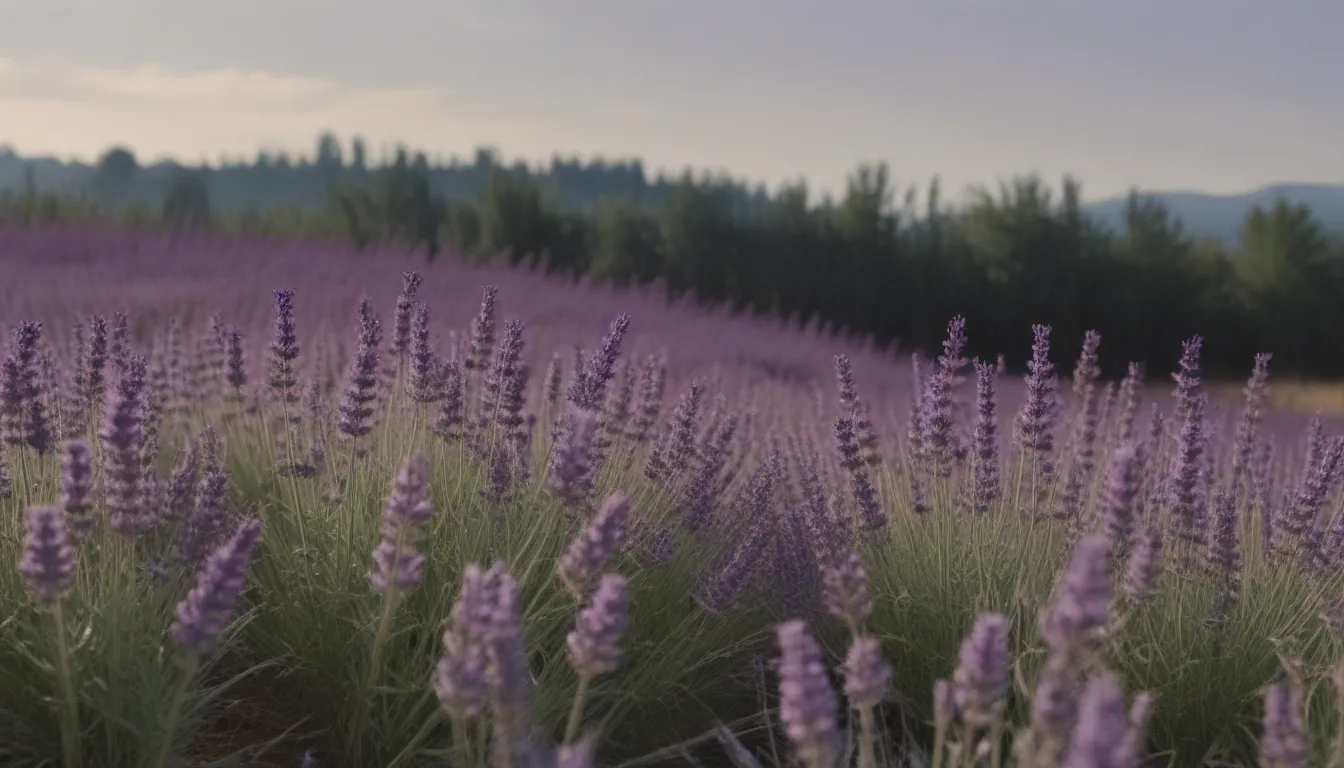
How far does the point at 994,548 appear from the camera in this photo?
3.13m

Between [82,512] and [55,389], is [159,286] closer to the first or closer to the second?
[55,389]

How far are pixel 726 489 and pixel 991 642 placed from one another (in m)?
2.46

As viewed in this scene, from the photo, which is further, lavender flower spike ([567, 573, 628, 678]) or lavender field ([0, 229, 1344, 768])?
lavender field ([0, 229, 1344, 768])

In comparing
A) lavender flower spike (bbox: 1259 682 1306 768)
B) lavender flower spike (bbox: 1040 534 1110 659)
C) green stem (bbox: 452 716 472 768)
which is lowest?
green stem (bbox: 452 716 472 768)

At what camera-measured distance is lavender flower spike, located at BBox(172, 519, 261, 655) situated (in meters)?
1.61

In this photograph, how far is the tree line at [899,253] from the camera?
15648 mm

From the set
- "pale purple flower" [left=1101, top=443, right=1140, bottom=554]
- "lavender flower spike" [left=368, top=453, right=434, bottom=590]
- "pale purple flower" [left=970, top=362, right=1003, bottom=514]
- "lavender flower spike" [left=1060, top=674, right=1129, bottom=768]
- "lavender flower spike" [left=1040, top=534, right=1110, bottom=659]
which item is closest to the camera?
"lavender flower spike" [left=1060, top=674, right=1129, bottom=768]

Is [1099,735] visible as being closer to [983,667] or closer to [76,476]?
[983,667]

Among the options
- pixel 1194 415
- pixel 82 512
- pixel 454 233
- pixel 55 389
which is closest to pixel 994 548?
pixel 1194 415

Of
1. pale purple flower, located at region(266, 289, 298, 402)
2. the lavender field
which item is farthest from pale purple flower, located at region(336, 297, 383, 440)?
pale purple flower, located at region(266, 289, 298, 402)

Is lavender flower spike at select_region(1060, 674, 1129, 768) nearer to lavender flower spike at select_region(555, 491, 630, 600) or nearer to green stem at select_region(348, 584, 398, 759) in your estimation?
lavender flower spike at select_region(555, 491, 630, 600)

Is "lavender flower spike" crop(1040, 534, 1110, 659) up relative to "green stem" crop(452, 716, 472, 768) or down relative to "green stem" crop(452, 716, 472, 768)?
up

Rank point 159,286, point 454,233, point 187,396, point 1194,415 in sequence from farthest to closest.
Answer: point 454,233 < point 159,286 < point 187,396 < point 1194,415

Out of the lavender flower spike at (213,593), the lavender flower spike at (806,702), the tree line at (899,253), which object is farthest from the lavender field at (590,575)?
the tree line at (899,253)
